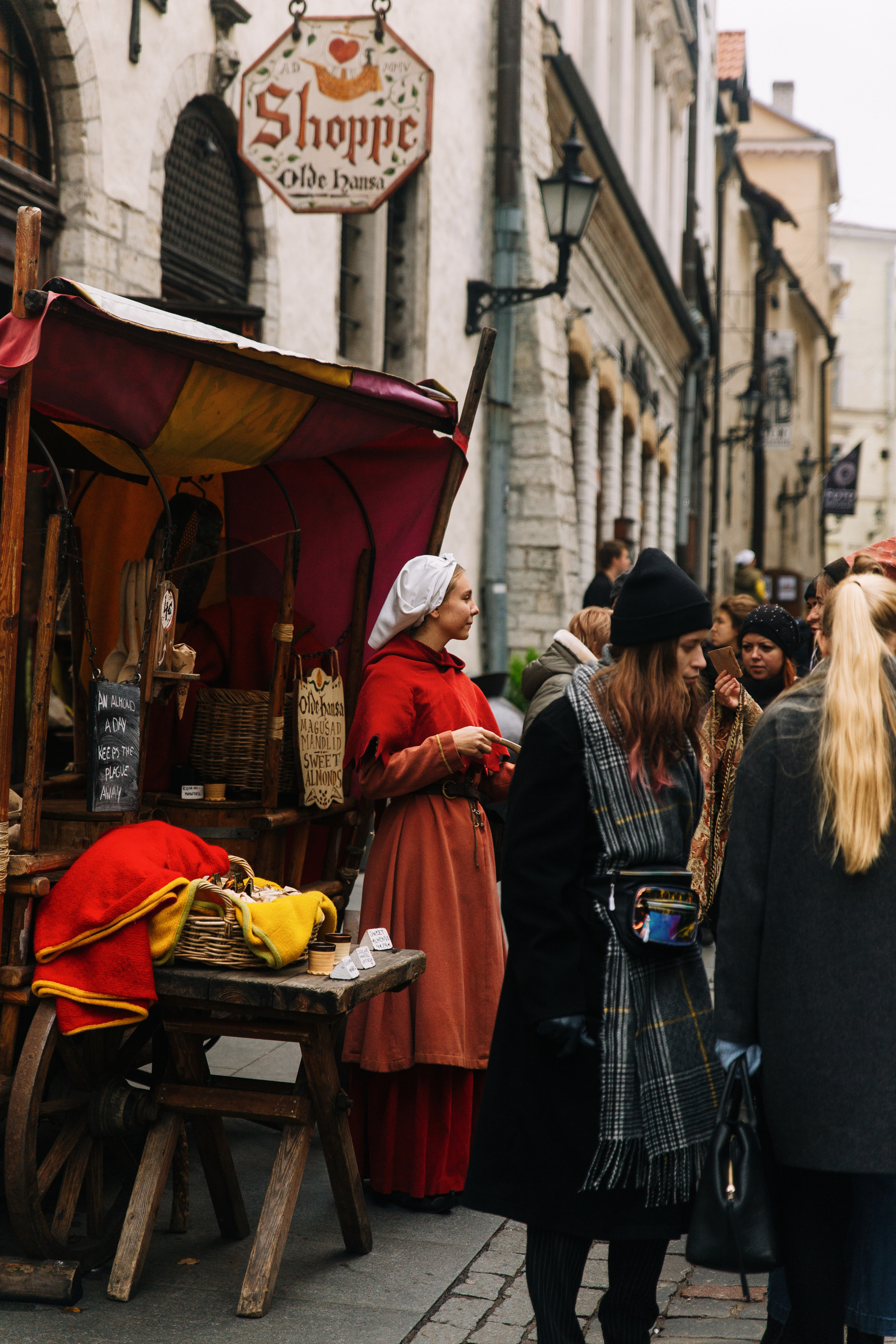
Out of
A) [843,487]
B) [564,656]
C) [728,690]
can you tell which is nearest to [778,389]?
[843,487]

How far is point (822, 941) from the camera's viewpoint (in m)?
2.56

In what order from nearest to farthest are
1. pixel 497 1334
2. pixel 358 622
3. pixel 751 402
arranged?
pixel 497 1334
pixel 358 622
pixel 751 402

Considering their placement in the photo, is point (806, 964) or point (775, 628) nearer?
point (806, 964)

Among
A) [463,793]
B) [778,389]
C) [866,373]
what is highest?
[866,373]

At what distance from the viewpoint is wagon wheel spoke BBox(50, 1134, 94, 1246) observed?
3.67 m

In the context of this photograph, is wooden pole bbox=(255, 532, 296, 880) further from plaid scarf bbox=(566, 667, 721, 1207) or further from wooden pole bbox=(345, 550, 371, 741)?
plaid scarf bbox=(566, 667, 721, 1207)

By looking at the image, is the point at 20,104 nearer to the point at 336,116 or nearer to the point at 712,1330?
the point at 336,116

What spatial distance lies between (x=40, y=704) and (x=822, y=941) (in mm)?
2147

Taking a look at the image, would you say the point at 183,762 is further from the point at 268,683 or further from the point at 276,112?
the point at 276,112

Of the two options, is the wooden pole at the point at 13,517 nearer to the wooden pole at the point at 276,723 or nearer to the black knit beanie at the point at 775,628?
the wooden pole at the point at 276,723

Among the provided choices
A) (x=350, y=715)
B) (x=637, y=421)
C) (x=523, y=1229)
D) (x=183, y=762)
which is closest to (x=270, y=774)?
(x=183, y=762)

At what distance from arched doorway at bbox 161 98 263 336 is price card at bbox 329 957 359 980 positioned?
485 centimetres

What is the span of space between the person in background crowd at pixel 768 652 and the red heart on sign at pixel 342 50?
381 cm

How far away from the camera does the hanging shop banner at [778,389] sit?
3294 cm
